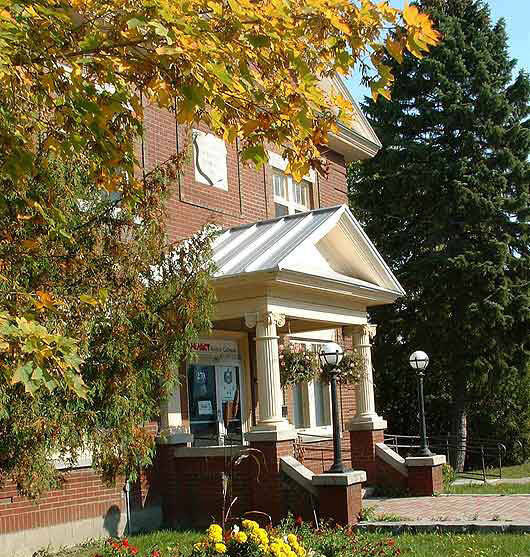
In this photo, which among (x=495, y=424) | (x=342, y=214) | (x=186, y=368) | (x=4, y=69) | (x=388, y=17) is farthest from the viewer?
(x=495, y=424)

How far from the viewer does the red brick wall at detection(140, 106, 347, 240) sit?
586 inches

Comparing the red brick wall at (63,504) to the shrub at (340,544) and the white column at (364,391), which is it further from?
the white column at (364,391)

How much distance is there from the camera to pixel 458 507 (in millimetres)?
13438

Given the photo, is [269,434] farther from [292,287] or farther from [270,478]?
[292,287]

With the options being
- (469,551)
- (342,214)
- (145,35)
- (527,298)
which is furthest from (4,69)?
(527,298)

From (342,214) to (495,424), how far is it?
48.9ft

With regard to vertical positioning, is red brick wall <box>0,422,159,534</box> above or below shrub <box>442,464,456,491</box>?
above

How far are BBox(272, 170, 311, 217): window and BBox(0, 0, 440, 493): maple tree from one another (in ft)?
36.4

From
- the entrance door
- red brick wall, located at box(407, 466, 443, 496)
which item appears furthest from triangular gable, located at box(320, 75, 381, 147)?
red brick wall, located at box(407, 466, 443, 496)

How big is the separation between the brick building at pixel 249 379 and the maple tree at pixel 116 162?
4.09m

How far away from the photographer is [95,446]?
626 centimetres

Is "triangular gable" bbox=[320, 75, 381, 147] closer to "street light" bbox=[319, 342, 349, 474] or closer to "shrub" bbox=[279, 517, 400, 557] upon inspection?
"street light" bbox=[319, 342, 349, 474]

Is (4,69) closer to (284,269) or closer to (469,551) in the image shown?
(469,551)

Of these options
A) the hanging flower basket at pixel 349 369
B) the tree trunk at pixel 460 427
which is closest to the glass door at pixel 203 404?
the hanging flower basket at pixel 349 369
